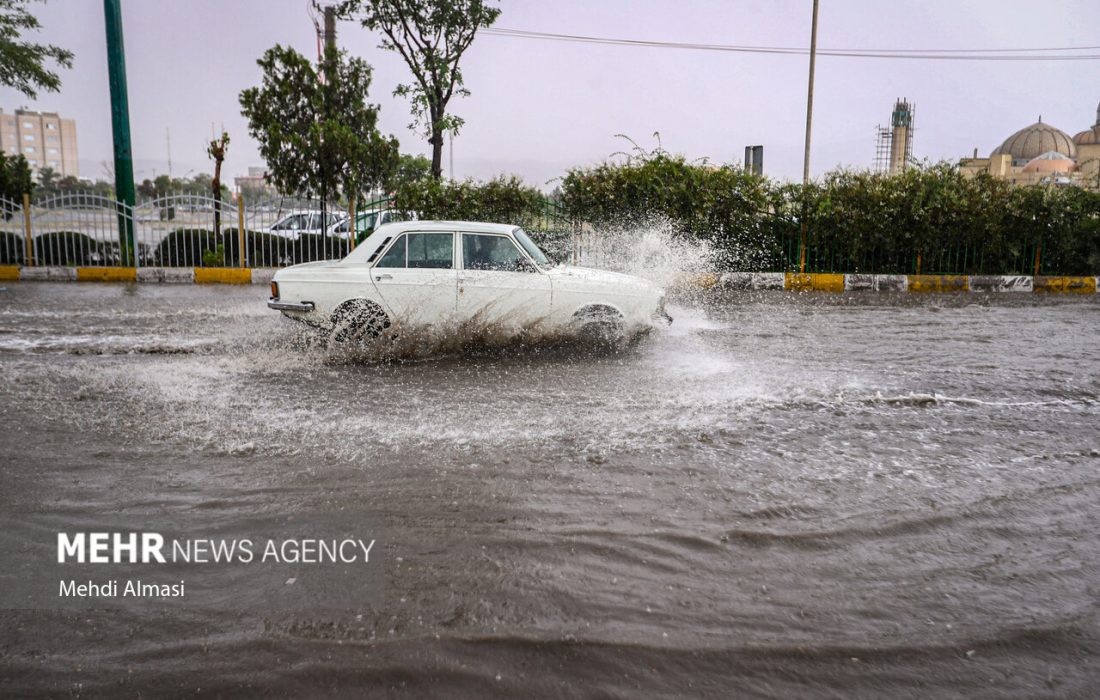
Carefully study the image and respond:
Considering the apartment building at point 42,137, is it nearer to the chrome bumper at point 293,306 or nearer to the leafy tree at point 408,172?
the leafy tree at point 408,172

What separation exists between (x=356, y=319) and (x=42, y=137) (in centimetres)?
18319

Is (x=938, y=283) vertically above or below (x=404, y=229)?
below

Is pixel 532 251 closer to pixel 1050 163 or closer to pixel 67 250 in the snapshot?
pixel 67 250

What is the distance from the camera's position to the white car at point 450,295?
313 inches

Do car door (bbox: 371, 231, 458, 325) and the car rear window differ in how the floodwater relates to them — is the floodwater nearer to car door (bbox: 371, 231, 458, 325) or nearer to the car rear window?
car door (bbox: 371, 231, 458, 325)

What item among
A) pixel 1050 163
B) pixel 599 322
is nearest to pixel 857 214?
pixel 599 322

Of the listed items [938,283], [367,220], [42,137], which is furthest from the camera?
[42,137]

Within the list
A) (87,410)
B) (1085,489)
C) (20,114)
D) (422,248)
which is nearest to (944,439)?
(1085,489)

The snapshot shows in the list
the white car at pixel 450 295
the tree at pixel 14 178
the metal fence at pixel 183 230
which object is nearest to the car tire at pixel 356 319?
the white car at pixel 450 295

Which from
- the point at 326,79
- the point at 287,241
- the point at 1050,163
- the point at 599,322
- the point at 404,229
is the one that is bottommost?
the point at 599,322

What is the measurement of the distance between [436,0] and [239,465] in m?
18.5

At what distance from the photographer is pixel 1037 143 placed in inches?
2753

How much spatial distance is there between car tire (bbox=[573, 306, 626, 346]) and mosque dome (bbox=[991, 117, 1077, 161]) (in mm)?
75338

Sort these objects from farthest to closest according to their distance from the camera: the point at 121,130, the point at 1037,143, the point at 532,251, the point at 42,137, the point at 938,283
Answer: the point at 42,137 → the point at 1037,143 → the point at 121,130 → the point at 938,283 → the point at 532,251
